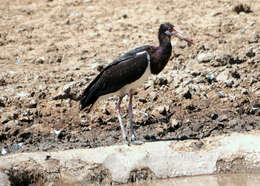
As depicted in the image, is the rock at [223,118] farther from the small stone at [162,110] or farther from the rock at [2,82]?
the rock at [2,82]

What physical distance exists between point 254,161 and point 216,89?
2.24m

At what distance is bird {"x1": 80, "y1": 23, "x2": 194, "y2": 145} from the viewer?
7094mm

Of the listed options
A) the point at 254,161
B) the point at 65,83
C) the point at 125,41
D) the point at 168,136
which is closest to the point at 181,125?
the point at 168,136

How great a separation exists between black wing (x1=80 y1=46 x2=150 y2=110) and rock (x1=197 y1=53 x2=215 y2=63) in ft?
7.47

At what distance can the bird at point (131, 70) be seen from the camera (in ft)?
23.3

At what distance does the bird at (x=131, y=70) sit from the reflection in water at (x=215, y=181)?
769 mm

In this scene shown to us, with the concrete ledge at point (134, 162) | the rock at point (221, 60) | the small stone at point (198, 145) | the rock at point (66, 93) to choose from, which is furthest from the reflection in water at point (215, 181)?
the rock at point (221, 60)

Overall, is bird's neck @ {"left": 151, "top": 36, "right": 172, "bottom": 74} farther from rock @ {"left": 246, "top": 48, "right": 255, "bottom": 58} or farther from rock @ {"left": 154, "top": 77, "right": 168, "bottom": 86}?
rock @ {"left": 246, "top": 48, "right": 255, "bottom": 58}

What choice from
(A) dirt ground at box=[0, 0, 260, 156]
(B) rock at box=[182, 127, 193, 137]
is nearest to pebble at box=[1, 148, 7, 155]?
(A) dirt ground at box=[0, 0, 260, 156]

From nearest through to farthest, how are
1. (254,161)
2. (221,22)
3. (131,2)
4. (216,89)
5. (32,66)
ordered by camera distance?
(254,161) < (216,89) < (32,66) < (221,22) < (131,2)

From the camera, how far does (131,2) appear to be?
11.6 meters

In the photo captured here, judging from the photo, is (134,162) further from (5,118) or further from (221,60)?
(221,60)

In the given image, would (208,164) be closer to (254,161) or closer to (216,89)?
(254,161)

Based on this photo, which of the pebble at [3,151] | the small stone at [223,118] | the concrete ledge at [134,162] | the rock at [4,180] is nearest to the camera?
the rock at [4,180]
